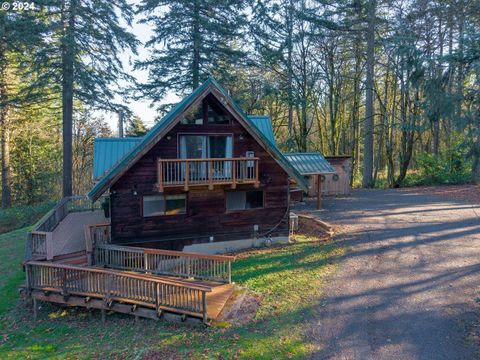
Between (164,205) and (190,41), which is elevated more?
(190,41)

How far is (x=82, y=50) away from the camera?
61.9 feet

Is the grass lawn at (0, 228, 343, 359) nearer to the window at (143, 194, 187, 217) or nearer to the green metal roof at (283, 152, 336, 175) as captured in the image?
the window at (143, 194, 187, 217)

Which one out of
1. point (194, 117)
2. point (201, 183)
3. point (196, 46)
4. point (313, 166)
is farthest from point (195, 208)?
point (196, 46)

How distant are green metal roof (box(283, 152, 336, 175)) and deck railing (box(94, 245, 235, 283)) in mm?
9665

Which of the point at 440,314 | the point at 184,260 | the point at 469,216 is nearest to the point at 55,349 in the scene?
the point at 184,260

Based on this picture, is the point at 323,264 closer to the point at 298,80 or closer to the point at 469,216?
the point at 469,216

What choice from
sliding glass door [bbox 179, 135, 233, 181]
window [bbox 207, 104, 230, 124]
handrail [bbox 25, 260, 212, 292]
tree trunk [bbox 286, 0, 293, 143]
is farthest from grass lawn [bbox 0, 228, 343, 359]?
tree trunk [bbox 286, 0, 293, 143]

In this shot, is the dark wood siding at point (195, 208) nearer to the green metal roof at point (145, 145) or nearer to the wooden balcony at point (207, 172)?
the wooden balcony at point (207, 172)

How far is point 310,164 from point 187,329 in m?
14.1

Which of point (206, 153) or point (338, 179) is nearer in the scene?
point (206, 153)

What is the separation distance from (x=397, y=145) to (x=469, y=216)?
22.5m

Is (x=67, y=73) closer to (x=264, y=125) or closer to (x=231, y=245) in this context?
(x=264, y=125)

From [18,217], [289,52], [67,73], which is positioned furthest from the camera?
[289,52]

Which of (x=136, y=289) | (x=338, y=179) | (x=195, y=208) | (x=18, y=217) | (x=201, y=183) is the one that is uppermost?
(x=201, y=183)
